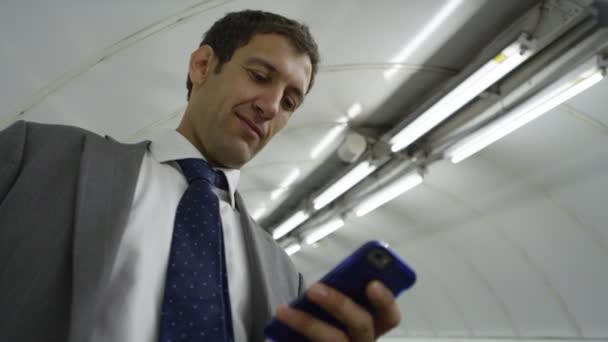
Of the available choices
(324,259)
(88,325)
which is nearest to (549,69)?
(88,325)

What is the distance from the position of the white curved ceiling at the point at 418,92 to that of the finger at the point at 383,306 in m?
3.79

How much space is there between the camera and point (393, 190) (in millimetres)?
7199

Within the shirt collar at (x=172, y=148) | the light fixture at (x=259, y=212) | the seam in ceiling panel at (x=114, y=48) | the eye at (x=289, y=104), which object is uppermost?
the light fixture at (x=259, y=212)

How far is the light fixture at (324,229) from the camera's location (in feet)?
31.1

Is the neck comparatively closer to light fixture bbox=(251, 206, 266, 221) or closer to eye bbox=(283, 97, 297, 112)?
eye bbox=(283, 97, 297, 112)

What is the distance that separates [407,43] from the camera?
5.02 meters

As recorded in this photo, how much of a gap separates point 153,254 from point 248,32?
4.19ft

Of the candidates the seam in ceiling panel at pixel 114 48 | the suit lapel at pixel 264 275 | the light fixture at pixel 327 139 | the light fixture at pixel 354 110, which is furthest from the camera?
the light fixture at pixel 327 139

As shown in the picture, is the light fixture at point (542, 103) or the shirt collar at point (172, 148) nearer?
the shirt collar at point (172, 148)

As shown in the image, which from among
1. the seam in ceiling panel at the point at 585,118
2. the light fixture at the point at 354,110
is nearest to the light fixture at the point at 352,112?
the light fixture at the point at 354,110

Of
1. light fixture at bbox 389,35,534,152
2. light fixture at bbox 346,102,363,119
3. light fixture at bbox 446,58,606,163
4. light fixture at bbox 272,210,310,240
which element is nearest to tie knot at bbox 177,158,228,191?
light fixture at bbox 389,35,534,152

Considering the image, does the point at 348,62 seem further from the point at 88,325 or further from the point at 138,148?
the point at 88,325

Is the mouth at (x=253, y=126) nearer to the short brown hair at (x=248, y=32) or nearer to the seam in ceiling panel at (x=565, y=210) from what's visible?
the short brown hair at (x=248, y=32)

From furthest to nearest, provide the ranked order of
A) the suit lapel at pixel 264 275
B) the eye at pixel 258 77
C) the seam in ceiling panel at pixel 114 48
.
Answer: the seam in ceiling panel at pixel 114 48, the eye at pixel 258 77, the suit lapel at pixel 264 275
